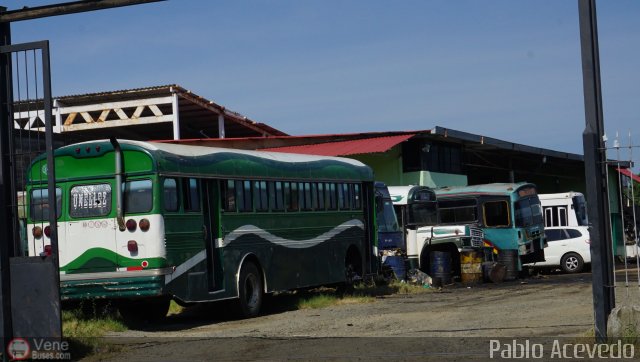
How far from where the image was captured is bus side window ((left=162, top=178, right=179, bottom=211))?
15359 mm

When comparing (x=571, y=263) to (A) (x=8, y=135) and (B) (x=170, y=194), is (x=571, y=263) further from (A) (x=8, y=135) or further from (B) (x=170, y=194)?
(A) (x=8, y=135)

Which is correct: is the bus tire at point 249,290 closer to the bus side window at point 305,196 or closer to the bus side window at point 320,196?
the bus side window at point 305,196

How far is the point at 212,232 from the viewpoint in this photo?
1669 cm

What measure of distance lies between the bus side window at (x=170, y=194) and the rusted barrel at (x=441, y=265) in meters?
12.4

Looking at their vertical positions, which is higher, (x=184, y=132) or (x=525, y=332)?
(x=184, y=132)

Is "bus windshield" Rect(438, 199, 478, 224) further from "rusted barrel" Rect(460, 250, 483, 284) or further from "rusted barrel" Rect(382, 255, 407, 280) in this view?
"rusted barrel" Rect(382, 255, 407, 280)

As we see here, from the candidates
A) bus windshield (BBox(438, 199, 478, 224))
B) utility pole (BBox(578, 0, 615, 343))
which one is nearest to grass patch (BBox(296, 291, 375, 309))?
utility pole (BBox(578, 0, 615, 343))

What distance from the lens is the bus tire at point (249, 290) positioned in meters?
17.2

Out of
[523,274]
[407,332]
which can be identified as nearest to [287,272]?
[407,332]

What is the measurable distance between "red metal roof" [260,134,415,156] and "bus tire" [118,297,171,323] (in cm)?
1575

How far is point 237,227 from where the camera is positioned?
56.6 ft

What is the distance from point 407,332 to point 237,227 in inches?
203

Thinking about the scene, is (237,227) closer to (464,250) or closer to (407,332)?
(407,332)

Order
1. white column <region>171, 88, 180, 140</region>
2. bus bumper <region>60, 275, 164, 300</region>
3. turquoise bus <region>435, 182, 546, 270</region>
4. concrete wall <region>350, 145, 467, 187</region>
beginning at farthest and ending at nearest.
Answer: white column <region>171, 88, 180, 140</region>, concrete wall <region>350, 145, 467, 187</region>, turquoise bus <region>435, 182, 546, 270</region>, bus bumper <region>60, 275, 164, 300</region>
